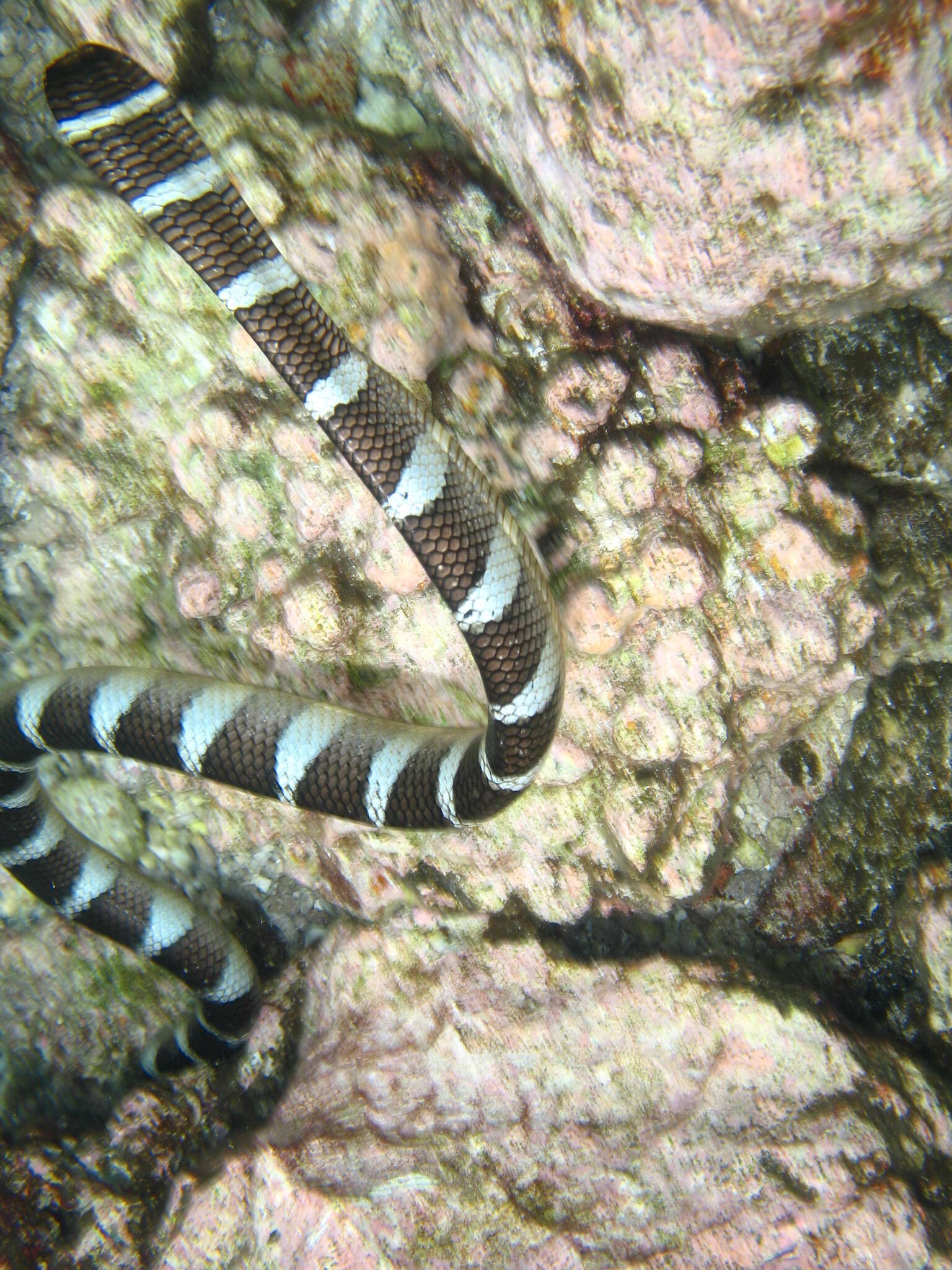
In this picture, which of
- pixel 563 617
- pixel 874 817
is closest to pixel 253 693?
pixel 563 617

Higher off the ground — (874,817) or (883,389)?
(883,389)

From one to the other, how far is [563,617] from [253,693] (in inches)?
41.8

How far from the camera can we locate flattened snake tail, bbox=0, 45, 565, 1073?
5.14ft

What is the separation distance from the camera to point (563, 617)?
2.04 metres

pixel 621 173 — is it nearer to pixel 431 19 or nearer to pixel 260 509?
pixel 431 19

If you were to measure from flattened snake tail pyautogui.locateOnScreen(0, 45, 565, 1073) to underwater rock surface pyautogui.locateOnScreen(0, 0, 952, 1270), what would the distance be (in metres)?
0.19

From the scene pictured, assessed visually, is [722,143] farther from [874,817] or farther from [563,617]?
[874,817]

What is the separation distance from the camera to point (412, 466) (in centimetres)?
175

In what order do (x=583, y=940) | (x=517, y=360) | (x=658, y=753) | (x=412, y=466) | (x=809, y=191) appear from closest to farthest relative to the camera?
1. (x=809, y=191)
2. (x=412, y=466)
3. (x=517, y=360)
4. (x=658, y=753)
5. (x=583, y=940)

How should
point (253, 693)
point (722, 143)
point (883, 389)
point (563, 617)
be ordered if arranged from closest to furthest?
point (722, 143) → point (883, 389) → point (563, 617) → point (253, 693)

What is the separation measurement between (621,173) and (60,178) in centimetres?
151

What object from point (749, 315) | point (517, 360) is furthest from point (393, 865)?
point (749, 315)

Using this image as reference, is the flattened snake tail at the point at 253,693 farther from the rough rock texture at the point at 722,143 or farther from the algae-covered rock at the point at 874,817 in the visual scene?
the algae-covered rock at the point at 874,817

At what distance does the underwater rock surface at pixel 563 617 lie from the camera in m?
1.76
